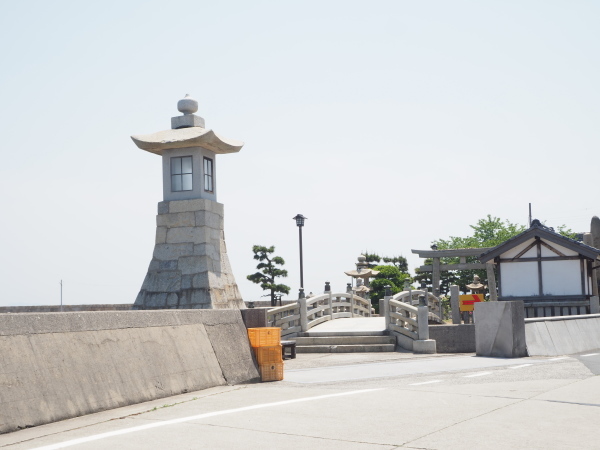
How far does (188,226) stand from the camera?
71.1ft

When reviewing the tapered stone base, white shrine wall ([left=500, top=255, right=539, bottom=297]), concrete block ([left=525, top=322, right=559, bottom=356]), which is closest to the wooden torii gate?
white shrine wall ([left=500, top=255, right=539, bottom=297])

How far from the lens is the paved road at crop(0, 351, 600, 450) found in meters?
6.08

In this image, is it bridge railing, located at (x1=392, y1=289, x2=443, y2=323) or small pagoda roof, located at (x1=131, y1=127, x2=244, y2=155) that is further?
bridge railing, located at (x1=392, y1=289, x2=443, y2=323)

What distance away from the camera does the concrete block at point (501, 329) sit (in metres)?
15.2

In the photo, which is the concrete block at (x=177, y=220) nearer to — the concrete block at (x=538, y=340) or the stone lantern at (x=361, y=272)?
the concrete block at (x=538, y=340)

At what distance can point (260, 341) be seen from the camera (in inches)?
431

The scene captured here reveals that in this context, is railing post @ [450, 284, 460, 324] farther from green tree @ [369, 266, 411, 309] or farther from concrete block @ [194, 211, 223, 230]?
green tree @ [369, 266, 411, 309]

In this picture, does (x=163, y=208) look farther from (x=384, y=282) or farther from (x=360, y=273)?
(x=384, y=282)

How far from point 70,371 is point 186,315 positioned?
2523mm

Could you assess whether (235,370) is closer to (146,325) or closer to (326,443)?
(146,325)

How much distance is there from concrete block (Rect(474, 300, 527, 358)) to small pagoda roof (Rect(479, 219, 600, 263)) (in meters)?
10.4

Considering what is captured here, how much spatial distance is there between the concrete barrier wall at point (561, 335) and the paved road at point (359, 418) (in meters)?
5.22

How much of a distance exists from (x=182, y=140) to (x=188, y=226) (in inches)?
109

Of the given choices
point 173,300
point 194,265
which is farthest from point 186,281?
point 173,300
